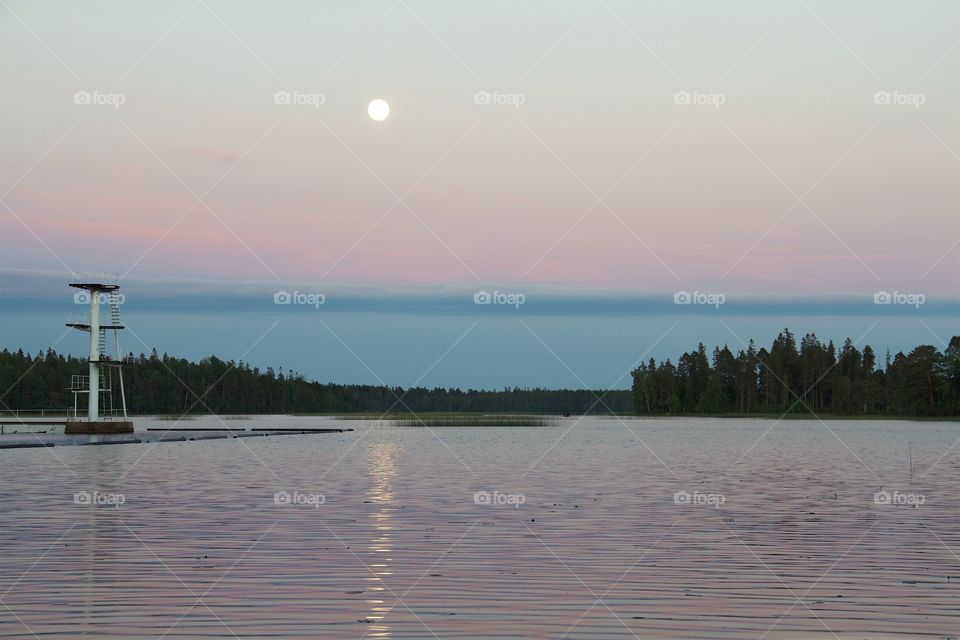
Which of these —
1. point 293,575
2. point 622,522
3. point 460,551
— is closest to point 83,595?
point 293,575

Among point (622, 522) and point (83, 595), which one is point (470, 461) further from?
point (83, 595)

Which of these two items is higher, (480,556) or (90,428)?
(90,428)

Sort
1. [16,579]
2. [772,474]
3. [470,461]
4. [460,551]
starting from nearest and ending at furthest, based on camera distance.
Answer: [16,579] < [460,551] < [772,474] < [470,461]

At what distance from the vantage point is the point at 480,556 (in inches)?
1020

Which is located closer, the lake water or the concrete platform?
the lake water

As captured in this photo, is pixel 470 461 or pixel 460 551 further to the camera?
pixel 470 461

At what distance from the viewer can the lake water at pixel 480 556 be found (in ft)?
61.1

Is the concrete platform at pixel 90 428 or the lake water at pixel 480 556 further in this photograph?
the concrete platform at pixel 90 428

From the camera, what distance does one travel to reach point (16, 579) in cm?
2234

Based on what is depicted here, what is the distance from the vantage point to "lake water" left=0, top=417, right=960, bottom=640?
61.1 feet

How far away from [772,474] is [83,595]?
1633 inches

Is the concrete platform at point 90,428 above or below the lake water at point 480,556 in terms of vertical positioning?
above

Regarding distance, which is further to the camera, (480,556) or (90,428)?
(90,428)

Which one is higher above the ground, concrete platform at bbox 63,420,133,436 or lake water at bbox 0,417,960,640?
concrete platform at bbox 63,420,133,436
